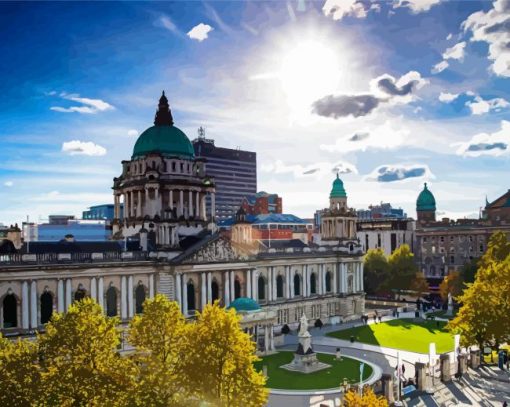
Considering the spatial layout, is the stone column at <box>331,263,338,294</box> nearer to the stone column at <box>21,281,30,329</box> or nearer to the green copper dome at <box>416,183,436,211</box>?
the stone column at <box>21,281,30,329</box>

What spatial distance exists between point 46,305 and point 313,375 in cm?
3092

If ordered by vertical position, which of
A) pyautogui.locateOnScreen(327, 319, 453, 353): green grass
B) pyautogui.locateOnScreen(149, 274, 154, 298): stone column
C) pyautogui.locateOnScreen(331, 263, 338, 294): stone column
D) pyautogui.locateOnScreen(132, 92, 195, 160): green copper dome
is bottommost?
pyautogui.locateOnScreen(327, 319, 453, 353): green grass

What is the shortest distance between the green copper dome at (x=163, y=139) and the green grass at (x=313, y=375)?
37107mm

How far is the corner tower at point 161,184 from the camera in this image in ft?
279

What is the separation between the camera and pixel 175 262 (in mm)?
72062

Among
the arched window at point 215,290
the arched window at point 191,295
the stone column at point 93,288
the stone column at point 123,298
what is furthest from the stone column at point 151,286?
the arched window at point 215,290

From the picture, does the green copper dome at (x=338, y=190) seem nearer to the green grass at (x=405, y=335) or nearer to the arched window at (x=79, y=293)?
the green grass at (x=405, y=335)

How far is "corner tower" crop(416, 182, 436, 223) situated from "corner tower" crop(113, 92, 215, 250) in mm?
77549

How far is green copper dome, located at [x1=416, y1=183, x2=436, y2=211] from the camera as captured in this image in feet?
496

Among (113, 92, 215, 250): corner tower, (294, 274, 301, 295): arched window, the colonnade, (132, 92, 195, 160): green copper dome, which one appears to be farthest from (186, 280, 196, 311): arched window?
(132, 92, 195, 160): green copper dome

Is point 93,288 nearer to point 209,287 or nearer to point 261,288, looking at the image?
point 209,287

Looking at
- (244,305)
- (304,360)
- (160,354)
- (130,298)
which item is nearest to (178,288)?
(130,298)

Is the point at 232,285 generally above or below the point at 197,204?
below

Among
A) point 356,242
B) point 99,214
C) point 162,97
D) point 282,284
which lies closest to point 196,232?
point 282,284
